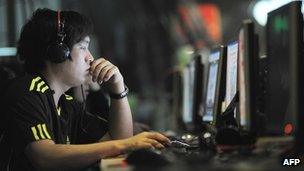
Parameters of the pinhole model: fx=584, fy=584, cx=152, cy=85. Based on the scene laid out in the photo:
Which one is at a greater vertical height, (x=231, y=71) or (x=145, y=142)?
(x=231, y=71)

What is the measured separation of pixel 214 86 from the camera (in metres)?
3.10

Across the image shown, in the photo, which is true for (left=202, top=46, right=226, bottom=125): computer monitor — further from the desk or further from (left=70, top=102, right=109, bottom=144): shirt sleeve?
the desk

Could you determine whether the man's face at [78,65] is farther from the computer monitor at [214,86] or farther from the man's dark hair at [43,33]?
the computer monitor at [214,86]

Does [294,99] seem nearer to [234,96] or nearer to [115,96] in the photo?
[234,96]

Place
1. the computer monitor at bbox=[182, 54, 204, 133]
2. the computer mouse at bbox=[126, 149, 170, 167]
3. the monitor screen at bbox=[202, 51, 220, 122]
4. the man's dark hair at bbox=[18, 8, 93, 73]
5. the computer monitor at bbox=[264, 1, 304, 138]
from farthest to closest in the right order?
1. the computer monitor at bbox=[182, 54, 204, 133]
2. the monitor screen at bbox=[202, 51, 220, 122]
3. the man's dark hair at bbox=[18, 8, 93, 73]
4. the computer monitor at bbox=[264, 1, 304, 138]
5. the computer mouse at bbox=[126, 149, 170, 167]

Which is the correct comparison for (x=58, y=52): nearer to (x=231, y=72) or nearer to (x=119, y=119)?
(x=119, y=119)

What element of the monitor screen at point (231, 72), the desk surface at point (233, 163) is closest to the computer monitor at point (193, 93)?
the monitor screen at point (231, 72)

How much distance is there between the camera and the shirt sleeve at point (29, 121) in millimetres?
2057

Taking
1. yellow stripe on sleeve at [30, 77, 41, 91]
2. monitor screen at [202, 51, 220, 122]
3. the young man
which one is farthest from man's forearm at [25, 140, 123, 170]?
monitor screen at [202, 51, 220, 122]

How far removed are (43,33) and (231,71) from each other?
824 mm

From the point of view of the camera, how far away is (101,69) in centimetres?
237

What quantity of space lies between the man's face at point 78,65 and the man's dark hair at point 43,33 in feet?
0.09

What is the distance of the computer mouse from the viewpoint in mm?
1593

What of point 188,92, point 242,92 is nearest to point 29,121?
point 242,92
